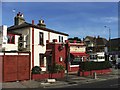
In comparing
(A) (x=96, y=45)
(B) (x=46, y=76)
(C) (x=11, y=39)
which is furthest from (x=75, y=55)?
(A) (x=96, y=45)

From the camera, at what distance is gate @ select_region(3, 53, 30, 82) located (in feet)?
78.9

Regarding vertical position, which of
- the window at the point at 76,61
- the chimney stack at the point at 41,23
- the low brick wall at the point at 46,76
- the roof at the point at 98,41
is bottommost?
the low brick wall at the point at 46,76

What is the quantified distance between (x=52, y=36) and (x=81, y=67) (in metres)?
6.25

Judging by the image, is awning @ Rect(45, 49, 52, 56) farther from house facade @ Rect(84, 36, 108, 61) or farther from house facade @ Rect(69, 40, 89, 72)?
house facade @ Rect(84, 36, 108, 61)

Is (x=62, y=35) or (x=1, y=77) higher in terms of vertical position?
(x=62, y=35)

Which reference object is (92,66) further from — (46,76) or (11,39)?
(11,39)

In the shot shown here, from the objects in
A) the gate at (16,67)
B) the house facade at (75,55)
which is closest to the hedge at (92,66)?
the house facade at (75,55)

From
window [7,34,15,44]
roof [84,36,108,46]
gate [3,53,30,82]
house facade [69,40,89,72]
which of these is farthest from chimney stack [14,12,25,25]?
roof [84,36,108,46]

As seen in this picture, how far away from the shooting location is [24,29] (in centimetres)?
3375

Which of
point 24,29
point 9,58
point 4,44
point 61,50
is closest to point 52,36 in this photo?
point 61,50

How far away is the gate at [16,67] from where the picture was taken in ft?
78.9

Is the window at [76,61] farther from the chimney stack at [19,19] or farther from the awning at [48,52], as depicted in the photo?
the chimney stack at [19,19]

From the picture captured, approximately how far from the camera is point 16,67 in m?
24.8

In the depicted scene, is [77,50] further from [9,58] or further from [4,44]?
[9,58]
